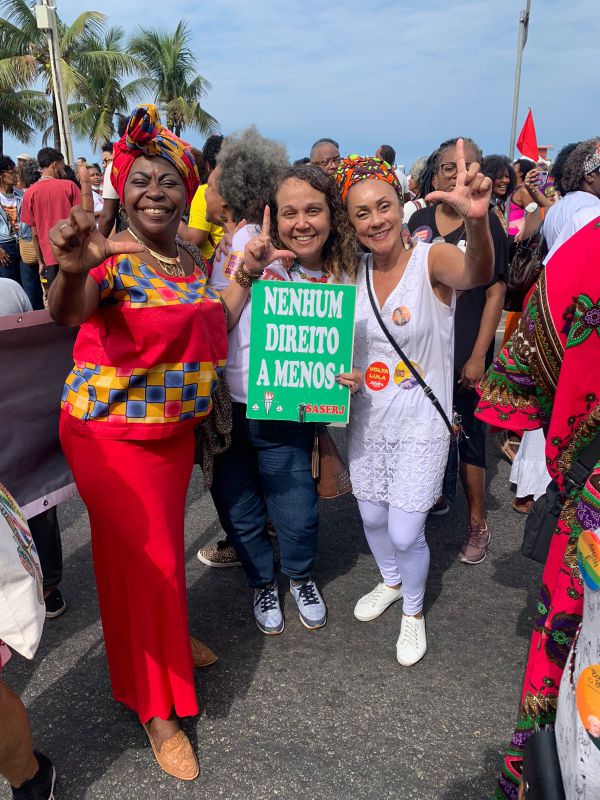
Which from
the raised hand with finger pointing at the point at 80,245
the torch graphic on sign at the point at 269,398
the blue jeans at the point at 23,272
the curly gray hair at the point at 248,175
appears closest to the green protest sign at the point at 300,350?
the torch graphic on sign at the point at 269,398

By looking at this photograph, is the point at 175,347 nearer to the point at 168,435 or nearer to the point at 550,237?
the point at 168,435

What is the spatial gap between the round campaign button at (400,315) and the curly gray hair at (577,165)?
158cm

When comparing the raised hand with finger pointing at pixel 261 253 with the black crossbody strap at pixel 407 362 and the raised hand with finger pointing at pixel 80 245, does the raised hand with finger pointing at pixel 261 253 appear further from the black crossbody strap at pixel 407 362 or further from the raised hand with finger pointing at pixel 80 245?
the raised hand with finger pointing at pixel 80 245

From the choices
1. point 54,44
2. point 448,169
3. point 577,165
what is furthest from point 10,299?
point 54,44

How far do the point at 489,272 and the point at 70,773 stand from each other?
7.30ft

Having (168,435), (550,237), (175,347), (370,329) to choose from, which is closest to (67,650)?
(168,435)

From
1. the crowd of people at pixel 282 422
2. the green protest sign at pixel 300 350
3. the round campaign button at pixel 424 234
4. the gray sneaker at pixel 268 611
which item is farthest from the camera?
the round campaign button at pixel 424 234

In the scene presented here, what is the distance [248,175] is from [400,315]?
2.91 ft

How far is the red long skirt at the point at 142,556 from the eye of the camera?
2018 millimetres

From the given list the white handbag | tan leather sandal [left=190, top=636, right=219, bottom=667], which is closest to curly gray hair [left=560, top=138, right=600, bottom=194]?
tan leather sandal [left=190, top=636, right=219, bottom=667]

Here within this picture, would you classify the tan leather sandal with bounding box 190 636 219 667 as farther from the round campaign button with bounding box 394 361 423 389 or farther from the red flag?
the red flag

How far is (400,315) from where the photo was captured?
2416 millimetres

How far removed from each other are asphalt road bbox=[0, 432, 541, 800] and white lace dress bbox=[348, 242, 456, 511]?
717 millimetres

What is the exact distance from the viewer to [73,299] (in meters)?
1.72
